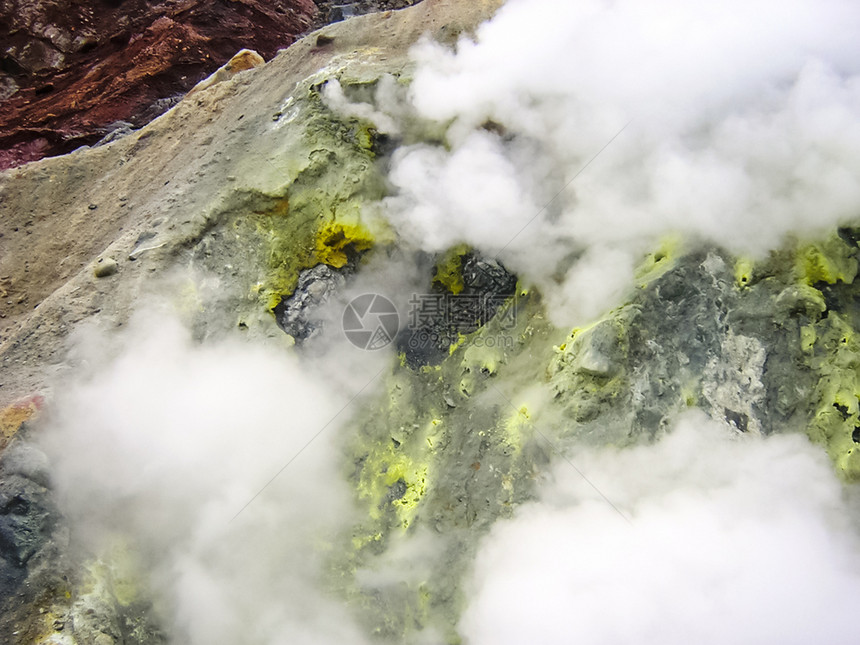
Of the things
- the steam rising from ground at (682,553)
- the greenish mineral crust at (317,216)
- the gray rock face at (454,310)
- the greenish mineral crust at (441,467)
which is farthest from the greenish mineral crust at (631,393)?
the greenish mineral crust at (317,216)

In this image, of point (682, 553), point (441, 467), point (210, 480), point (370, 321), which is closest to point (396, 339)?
point (370, 321)

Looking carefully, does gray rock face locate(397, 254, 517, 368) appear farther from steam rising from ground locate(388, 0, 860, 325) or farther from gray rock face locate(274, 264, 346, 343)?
gray rock face locate(274, 264, 346, 343)

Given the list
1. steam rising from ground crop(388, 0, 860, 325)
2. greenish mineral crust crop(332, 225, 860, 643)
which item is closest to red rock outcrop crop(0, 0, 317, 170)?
steam rising from ground crop(388, 0, 860, 325)

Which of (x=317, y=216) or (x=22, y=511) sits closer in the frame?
(x=22, y=511)

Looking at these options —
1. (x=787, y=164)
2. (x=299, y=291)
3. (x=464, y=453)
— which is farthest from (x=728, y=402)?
(x=299, y=291)

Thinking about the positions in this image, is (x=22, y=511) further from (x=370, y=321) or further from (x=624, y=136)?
(x=624, y=136)

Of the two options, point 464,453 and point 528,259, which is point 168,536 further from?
point 528,259

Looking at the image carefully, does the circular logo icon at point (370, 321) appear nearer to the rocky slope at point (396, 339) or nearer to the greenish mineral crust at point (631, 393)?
the rocky slope at point (396, 339)

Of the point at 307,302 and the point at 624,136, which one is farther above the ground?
the point at 624,136
